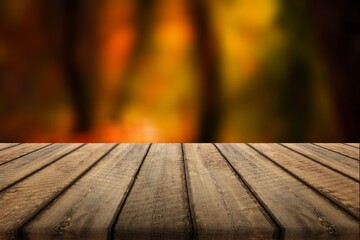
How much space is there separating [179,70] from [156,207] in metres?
1.19

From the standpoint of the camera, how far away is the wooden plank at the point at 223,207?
0.69 meters

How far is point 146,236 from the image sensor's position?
27.3 inches

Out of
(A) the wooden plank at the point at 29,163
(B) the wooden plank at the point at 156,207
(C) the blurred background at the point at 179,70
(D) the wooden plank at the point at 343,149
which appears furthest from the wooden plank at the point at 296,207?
(C) the blurred background at the point at 179,70

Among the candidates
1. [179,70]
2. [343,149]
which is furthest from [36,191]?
[343,149]

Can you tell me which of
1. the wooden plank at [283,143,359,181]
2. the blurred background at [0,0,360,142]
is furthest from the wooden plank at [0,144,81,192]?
the wooden plank at [283,143,359,181]

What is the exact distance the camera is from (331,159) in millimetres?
1394

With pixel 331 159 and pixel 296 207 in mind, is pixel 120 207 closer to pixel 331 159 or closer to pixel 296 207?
pixel 296 207

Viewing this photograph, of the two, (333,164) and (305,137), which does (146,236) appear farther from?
(305,137)

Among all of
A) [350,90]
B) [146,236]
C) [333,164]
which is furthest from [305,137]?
[146,236]

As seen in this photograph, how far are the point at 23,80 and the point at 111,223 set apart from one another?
1394 millimetres

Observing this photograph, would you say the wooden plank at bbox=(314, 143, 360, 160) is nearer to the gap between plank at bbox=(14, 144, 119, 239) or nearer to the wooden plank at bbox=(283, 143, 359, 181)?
the wooden plank at bbox=(283, 143, 359, 181)

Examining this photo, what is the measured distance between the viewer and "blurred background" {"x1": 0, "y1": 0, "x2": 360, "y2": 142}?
189 cm

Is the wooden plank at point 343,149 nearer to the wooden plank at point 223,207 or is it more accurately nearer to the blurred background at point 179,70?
the blurred background at point 179,70

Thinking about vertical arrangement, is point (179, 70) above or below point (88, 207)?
above
